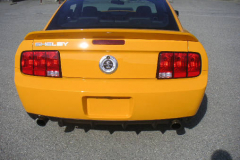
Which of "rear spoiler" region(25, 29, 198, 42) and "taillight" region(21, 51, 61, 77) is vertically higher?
"rear spoiler" region(25, 29, 198, 42)

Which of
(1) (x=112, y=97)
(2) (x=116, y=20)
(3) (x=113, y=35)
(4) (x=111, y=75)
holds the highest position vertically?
(3) (x=113, y=35)

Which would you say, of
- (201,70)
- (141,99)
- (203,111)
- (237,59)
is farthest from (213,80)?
(141,99)

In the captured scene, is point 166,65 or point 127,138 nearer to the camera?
point 166,65

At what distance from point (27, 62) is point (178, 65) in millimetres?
1445

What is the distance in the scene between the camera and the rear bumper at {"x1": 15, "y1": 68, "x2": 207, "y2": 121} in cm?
211

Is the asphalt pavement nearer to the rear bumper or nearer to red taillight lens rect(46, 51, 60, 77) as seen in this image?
the rear bumper

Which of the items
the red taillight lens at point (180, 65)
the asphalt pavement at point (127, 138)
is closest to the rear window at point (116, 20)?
the red taillight lens at point (180, 65)

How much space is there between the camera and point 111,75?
7.00 ft

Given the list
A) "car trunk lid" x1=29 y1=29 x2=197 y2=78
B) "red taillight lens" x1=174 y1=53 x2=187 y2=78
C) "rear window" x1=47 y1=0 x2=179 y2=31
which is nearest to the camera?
"car trunk lid" x1=29 y1=29 x2=197 y2=78

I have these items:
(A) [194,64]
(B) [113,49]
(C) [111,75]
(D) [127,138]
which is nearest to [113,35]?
(B) [113,49]

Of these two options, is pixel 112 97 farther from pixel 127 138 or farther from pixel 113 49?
pixel 127 138

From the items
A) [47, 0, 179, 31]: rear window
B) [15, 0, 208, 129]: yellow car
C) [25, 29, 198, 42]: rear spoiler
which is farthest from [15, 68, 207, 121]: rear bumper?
[47, 0, 179, 31]: rear window

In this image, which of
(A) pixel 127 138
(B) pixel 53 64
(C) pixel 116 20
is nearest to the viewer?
(B) pixel 53 64

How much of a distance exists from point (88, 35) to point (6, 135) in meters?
1.60
